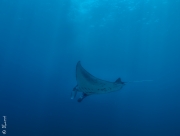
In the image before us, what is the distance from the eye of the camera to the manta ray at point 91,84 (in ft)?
20.8

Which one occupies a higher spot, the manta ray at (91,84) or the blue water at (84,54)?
the blue water at (84,54)

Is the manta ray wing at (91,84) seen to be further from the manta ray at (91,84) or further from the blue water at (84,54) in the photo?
the blue water at (84,54)

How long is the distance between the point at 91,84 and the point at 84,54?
20.2m

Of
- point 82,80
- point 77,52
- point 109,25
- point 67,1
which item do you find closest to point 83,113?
point 77,52

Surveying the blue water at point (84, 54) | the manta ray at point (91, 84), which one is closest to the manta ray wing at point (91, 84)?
the manta ray at point (91, 84)

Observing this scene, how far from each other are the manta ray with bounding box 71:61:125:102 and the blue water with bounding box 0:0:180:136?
40.0 ft

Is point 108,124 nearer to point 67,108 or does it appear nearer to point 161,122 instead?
point 67,108

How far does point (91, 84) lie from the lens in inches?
265

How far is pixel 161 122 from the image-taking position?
47750 mm

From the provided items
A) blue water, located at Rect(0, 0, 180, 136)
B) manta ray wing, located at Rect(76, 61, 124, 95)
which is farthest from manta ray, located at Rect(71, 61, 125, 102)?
blue water, located at Rect(0, 0, 180, 136)

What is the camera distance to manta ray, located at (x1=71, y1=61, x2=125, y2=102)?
6.35 meters

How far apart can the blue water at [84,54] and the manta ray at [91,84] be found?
12183mm

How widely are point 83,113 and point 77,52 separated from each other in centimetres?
2281

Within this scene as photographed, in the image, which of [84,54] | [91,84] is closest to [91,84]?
[91,84]
